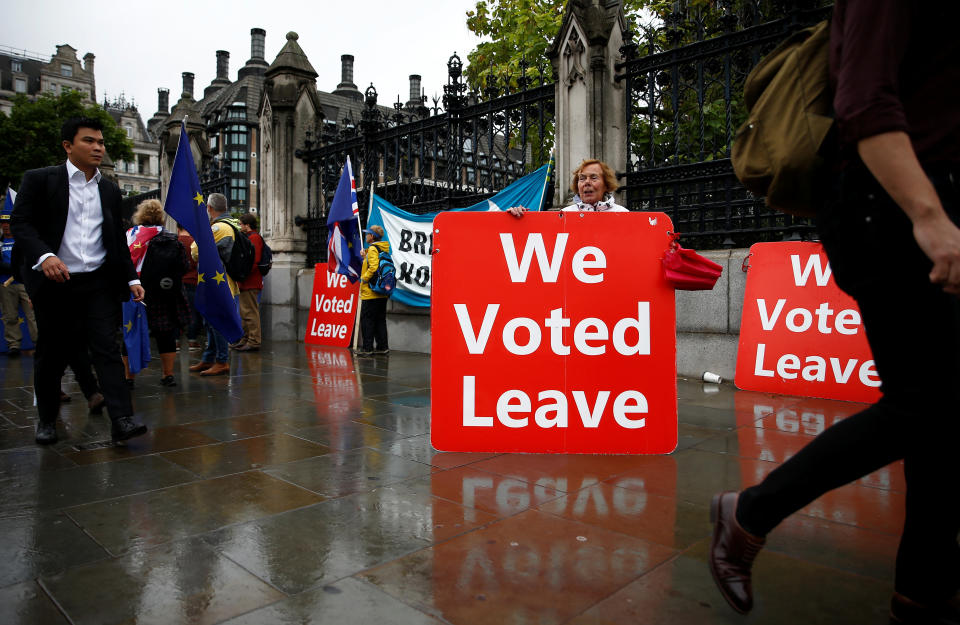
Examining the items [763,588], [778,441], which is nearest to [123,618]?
[763,588]

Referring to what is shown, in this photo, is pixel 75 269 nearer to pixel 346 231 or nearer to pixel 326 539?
pixel 326 539

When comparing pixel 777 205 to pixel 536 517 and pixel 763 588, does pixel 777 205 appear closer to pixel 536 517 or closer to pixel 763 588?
pixel 763 588

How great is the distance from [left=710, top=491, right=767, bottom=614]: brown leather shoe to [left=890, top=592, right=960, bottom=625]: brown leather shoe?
1.21ft

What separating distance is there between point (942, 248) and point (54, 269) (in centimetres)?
413

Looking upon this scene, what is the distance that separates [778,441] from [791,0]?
4.28 metres

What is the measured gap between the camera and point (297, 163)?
1234 centimetres

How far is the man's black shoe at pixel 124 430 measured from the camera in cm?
405

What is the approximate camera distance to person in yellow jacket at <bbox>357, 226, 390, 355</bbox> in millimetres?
8852

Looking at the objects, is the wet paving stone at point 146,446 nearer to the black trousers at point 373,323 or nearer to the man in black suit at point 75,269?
the man in black suit at point 75,269

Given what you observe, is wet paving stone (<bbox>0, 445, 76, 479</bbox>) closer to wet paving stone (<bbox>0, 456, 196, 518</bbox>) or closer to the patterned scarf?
wet paving stone (<bbox>0, 456, 196, 518</bbox>)

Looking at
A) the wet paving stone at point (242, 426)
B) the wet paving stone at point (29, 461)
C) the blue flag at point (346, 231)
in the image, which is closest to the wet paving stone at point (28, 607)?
the wet paving stone at point (29, 461)

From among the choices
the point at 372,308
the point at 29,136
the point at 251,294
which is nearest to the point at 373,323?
the point at 372,308

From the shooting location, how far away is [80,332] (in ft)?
14.2

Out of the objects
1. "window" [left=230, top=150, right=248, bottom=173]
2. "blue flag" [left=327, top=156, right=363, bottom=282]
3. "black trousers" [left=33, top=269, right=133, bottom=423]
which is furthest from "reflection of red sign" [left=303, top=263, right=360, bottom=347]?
"window" [left=230, top=150, right=248, bottom=173]
